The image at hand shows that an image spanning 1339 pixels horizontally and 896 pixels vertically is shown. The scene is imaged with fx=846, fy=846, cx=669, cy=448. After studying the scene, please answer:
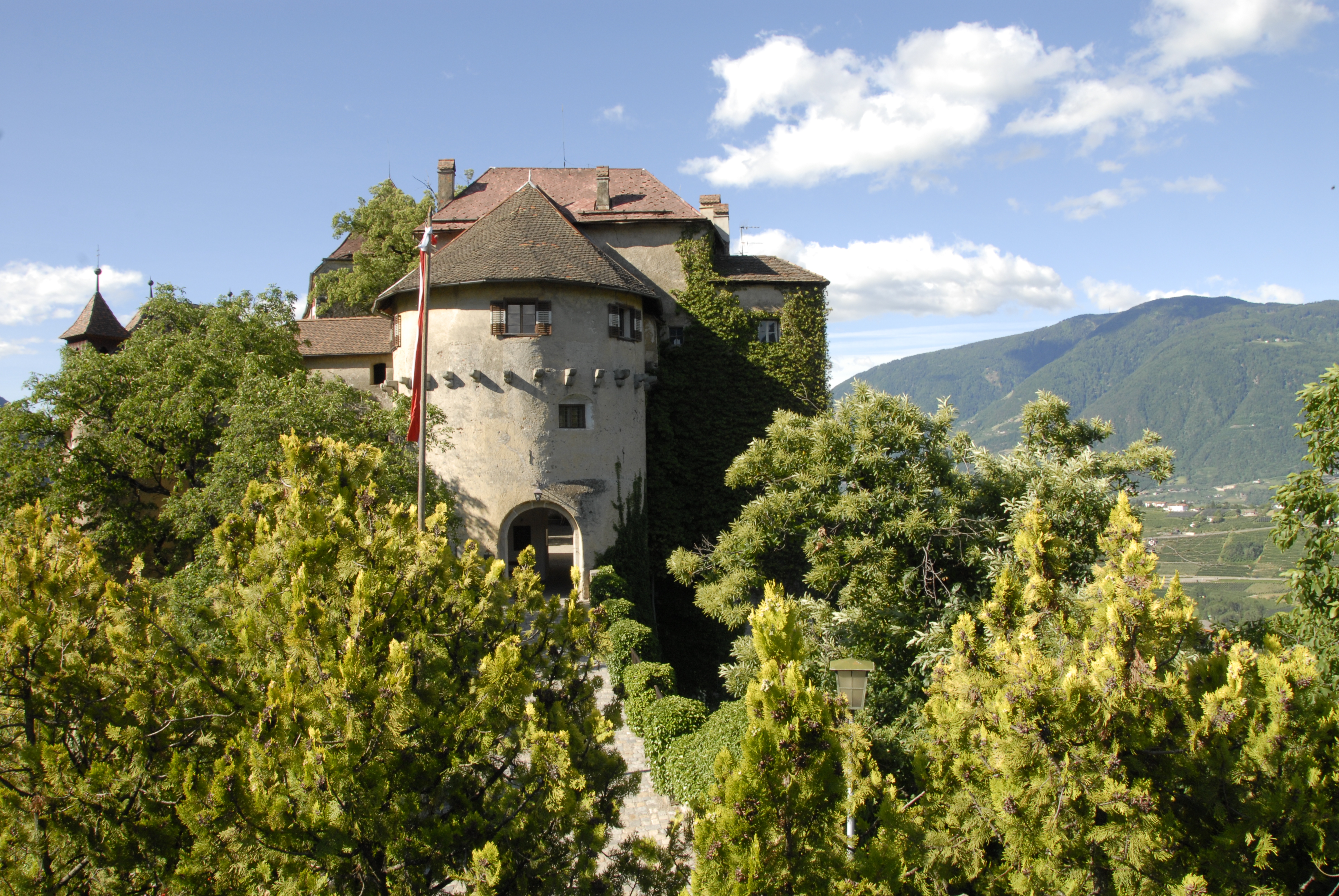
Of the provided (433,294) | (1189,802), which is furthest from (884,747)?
(433,294)

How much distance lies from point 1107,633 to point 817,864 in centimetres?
404

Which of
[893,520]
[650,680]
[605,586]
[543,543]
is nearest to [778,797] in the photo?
[893,520]

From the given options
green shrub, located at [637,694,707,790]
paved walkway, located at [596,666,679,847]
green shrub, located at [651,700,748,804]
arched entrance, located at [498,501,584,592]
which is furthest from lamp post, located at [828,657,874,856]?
arched entrance, located at [498,501,584,592]

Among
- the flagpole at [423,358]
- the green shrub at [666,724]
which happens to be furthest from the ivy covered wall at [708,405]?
the flagpole at [423,358]

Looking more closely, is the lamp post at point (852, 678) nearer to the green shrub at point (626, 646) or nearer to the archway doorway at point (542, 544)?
the green shrub at point (626, 646)

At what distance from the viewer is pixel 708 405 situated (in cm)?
3278

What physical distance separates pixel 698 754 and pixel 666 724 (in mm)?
1793

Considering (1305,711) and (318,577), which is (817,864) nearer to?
(318,577)

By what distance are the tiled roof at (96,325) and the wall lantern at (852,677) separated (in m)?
34.2

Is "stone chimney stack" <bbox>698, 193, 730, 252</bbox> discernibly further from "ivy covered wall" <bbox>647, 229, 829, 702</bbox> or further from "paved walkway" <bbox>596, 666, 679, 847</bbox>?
"paved walkway" <bbox>596, 666, 679, 847</bbox>

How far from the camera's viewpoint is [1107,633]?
8.78 metres

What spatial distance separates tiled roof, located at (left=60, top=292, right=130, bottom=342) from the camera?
112ft

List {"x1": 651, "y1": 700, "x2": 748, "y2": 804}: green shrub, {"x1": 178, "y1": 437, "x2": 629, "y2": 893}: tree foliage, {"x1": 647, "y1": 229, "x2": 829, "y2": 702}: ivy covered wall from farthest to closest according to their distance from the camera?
{"x1": 647, "y1": 229, "x2": 829, "y2": 702}: ivy covered wall → {"x1": 651, "y1": 700, "x2": 748, "y2": 804}: green shrub → {"x1": 178, "y1": 437, "x2": 629, "y2": 893}: tree foliage

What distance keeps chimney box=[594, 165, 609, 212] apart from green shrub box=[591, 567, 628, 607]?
48.0 feet
